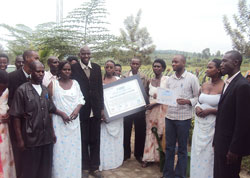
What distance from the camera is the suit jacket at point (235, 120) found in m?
2.44

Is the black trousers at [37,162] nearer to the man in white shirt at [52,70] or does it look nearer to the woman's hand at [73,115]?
the woman's hand at [73,115]

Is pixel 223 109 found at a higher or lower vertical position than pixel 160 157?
higher

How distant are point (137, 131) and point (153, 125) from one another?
1.42 ft

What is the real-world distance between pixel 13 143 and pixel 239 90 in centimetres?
308

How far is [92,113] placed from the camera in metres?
4.08

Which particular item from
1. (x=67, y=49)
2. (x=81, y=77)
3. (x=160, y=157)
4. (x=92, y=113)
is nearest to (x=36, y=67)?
(x=81, y=77)

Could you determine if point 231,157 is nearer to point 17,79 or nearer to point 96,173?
point 96,173

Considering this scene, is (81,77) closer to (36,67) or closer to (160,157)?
(36,67)

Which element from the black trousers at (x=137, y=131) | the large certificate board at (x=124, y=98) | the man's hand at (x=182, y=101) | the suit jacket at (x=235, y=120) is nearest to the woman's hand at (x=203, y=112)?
the man's hand at (x=182, y=101)

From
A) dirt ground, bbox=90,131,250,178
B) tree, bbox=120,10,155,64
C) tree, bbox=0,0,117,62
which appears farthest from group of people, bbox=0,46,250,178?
tree, bbox=120,10,155,64

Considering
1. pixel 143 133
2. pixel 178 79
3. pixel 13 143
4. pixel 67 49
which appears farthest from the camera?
pixel 67 49

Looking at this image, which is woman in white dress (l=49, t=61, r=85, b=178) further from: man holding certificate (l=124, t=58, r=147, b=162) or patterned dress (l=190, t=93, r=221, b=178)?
patterned dress (l=190, t=93, r=221, b=178)

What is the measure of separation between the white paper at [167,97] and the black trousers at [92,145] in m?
1.20

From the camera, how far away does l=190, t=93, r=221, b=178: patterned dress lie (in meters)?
3.38
